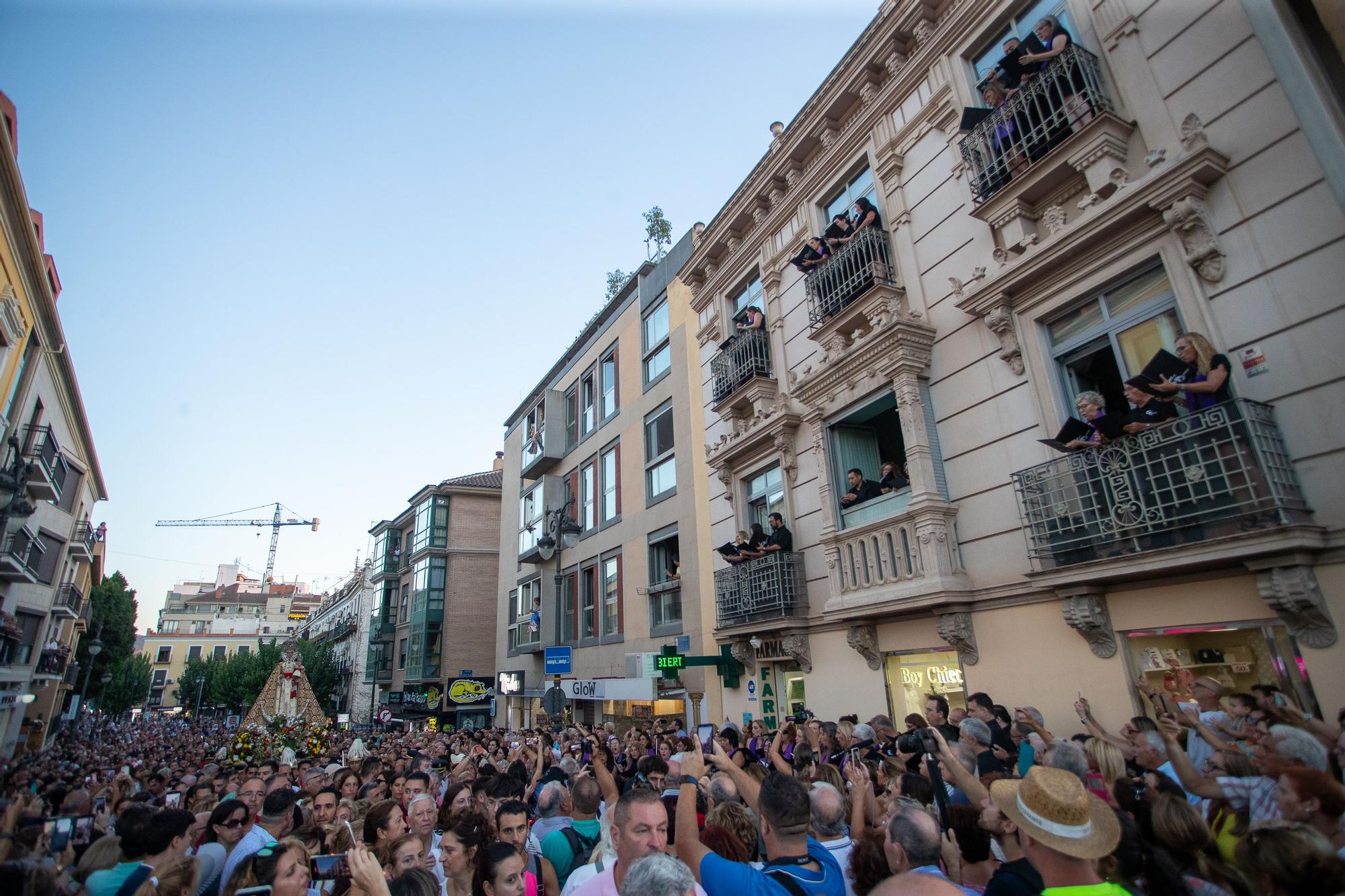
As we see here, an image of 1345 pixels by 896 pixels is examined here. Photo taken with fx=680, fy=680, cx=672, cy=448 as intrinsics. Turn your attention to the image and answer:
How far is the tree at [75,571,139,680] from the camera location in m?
45.7

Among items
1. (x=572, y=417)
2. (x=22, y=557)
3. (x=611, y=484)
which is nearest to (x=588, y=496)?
(x=611, y=484)

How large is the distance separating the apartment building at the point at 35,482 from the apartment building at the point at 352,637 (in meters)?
19.8

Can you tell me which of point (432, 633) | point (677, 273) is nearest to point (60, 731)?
point (432, 633)

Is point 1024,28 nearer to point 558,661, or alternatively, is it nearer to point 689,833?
point 689,833

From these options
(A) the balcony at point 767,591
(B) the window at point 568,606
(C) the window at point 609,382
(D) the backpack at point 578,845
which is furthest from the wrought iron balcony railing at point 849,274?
(B) the window at point 568,606

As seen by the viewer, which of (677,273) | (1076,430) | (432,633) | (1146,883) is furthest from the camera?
(432,633)

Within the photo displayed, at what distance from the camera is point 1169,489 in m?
6.68

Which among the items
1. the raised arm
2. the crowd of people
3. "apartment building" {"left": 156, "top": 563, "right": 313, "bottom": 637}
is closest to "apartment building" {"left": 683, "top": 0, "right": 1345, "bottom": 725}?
the crowd of people

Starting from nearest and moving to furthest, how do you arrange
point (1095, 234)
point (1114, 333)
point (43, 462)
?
point (1095, 234)
point (1114, 333)
point (43, 462)

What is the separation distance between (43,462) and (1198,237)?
2767 cm

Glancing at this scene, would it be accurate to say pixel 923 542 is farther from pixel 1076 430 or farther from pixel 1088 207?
pixel 1088 207

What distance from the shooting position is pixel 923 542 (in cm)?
973

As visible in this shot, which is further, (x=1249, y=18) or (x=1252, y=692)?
(x=1249, y=18)

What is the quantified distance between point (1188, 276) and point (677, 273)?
1421 cm
